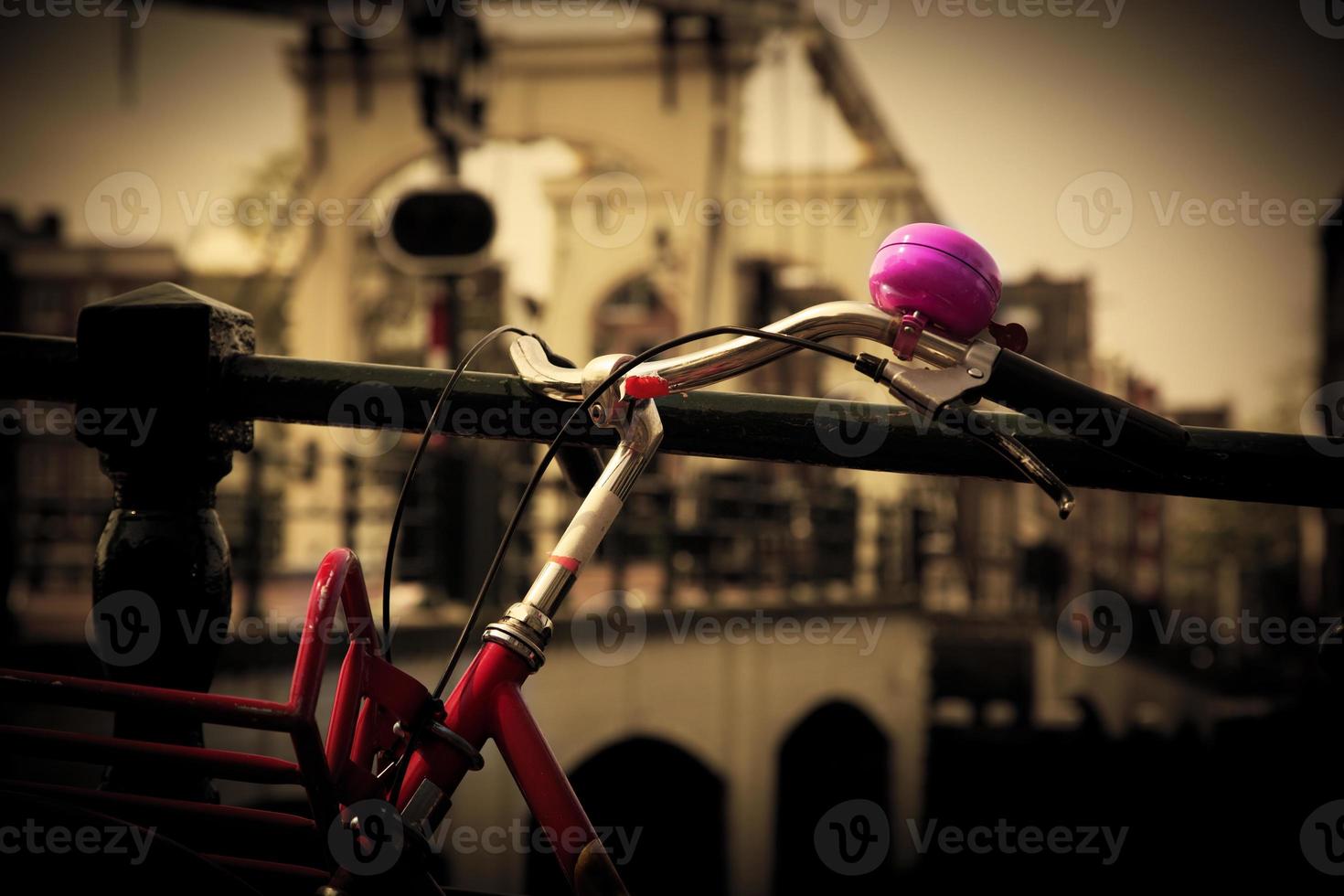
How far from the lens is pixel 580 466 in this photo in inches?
52.4

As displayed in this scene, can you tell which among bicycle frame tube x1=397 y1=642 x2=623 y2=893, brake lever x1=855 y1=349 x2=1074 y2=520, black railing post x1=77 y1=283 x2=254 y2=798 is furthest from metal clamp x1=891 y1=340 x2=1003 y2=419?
black railing post x1=77 y1=283 x2=254 y2=798

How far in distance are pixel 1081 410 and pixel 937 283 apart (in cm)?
15

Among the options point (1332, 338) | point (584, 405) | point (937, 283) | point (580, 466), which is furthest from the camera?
point (1332, 338)

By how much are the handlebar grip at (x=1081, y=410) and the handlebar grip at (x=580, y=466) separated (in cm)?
49

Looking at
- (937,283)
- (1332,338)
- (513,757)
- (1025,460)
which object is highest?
(1332,338)

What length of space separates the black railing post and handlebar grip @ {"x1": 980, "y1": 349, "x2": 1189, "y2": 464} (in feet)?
2.84

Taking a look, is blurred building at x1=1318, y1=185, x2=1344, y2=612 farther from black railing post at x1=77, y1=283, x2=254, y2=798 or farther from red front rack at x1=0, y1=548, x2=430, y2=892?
red front rack at x1=0, y1=548, x2=430, y2=892

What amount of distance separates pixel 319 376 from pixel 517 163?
16919 millimetres

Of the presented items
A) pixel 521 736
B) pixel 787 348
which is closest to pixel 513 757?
pixel 521 736

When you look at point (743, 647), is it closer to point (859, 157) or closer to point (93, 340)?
point (93, 340)

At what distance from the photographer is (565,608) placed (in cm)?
983

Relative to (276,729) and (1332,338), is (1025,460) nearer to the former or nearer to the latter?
(276,729)

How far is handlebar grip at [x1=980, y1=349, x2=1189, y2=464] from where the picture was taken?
0.97 meters

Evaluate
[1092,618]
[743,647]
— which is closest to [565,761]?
[743,647]
